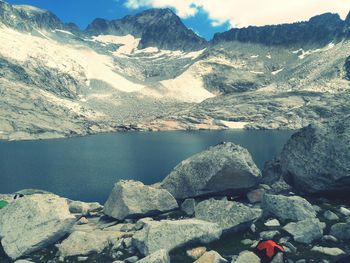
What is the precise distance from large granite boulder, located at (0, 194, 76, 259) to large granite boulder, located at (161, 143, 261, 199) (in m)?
10.6

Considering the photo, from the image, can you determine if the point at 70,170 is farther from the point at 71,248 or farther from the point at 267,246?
the point at 267,246

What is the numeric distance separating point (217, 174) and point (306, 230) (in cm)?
1029

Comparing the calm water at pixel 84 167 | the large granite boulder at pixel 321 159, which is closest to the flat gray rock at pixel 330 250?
the large granite boulder at pixel 321 159

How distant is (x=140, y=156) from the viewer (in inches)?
4619

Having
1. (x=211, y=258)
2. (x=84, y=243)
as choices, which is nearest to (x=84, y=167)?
(x=84, y=243)

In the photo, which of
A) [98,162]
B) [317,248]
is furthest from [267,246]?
[98,162]

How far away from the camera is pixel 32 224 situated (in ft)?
92.8

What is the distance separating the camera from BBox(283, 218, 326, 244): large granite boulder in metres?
24.9

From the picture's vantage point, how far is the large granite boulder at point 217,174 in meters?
34.3

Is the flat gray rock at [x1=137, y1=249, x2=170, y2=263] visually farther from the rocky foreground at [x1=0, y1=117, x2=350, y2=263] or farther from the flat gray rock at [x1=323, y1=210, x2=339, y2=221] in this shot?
the flat gray rock at [x1=323, y1=210, x2=339, y2=221]

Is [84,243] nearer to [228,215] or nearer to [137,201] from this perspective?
[137,201]

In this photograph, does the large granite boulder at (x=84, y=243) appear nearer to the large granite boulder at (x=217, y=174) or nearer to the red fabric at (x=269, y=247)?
the large granite boulder at (x=217, y=174)

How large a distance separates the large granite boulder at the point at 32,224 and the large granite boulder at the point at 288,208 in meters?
14.4

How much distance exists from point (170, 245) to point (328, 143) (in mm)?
16100
